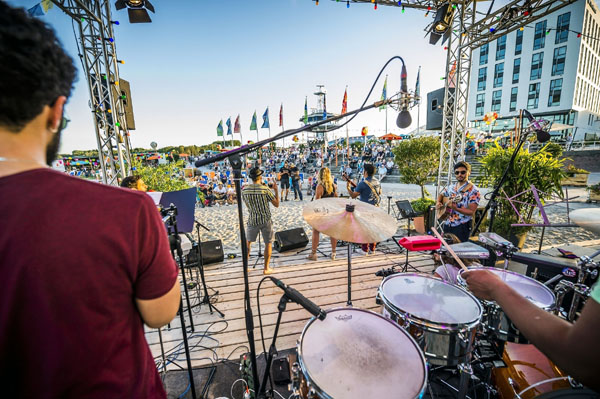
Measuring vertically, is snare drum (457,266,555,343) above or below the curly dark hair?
below

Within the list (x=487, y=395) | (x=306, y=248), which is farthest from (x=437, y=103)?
(x=487, y=395)

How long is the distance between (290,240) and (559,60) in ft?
151

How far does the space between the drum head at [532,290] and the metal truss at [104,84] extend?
19.9 ft

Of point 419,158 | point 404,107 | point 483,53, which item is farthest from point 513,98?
point 404,107

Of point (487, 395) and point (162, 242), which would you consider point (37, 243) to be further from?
point (487, 395)

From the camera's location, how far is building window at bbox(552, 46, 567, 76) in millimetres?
30656

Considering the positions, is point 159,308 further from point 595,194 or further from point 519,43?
point 519,43

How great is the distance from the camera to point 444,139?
23.2 feet

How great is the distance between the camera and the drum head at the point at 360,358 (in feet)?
3.84

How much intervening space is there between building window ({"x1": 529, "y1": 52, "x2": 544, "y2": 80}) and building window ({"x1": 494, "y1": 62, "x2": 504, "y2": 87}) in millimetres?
3345

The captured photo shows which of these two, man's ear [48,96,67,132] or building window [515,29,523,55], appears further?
building window [515,29,523,55]

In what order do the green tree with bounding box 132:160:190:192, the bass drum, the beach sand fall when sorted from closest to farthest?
the bass drum < the beach sand < the green tree with bounding box 132:160:190:192

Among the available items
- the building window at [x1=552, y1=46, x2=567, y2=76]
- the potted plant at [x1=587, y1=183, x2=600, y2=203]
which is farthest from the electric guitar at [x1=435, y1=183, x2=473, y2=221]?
the building window at [x1=552, y1=46, x2=567, y2=76]

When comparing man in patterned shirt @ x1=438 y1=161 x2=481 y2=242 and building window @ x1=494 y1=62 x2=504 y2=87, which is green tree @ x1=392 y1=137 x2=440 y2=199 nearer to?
man in patterned shirt @ x1=438 y1=161 x2=481 y2=242
